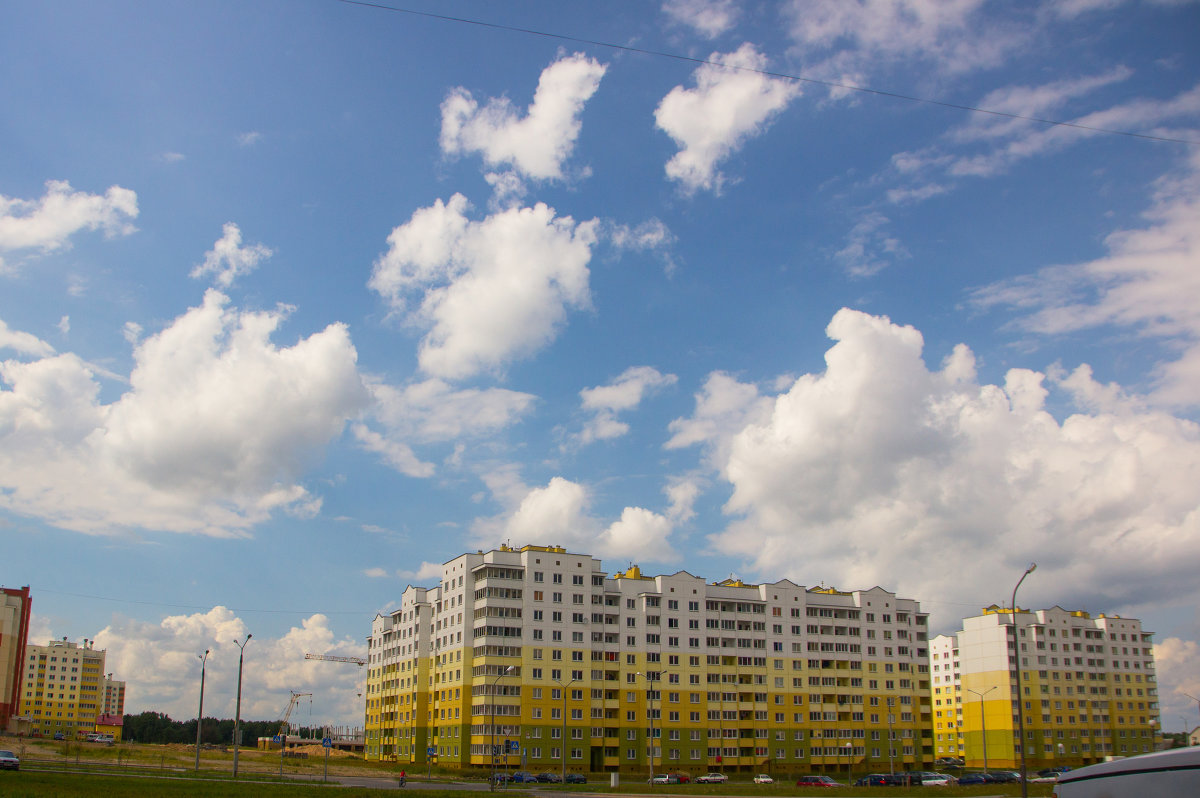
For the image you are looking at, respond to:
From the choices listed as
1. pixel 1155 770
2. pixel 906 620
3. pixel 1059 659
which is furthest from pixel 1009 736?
pixel 1155 770

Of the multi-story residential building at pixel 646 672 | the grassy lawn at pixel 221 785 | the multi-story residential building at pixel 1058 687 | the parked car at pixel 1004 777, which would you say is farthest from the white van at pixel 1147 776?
the multi-story residential building at pixel 1058 687

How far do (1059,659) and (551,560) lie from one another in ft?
298

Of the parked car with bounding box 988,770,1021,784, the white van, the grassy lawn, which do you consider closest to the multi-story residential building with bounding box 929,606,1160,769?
the parked car with bounding box 988,770,1021,784

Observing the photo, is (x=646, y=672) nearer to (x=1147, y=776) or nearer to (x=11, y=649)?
(x=11, y=649)

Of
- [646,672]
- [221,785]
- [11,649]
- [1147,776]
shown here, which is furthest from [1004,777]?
[11,649]

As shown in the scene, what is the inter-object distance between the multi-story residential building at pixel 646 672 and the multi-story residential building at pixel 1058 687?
20566mm

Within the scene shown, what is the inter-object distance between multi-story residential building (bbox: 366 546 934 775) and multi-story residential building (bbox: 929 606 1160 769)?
20566mm

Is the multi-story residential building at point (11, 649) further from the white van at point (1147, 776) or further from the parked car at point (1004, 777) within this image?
the white van at point (1147, 776)

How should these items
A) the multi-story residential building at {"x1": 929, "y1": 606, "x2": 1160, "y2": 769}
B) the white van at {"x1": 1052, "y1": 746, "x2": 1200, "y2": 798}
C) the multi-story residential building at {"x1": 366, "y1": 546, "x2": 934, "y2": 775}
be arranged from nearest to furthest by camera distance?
the white van at {"x1": 1052, "y1": 746, "x2": 1200, "y2": 798}
the multi-story residential building at {"x1": 366, "y1": 546, "x2": 934, "y2": 775}
the multi-story residential building at {"x1": 929, "y1": 606, "x2": 1160, "y2": 769}

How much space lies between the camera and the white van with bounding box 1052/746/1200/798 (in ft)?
12.8

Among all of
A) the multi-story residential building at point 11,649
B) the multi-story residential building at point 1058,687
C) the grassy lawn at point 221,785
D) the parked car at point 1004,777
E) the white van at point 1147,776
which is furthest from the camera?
the multi-story residential building at point 11,649

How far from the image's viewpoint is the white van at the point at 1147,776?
12.8ft

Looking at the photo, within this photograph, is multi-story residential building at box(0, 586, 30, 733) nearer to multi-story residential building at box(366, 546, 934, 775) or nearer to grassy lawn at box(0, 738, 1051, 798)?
grassy lawn at box(0, 738, 1051, 798)

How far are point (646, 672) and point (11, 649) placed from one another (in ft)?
377
